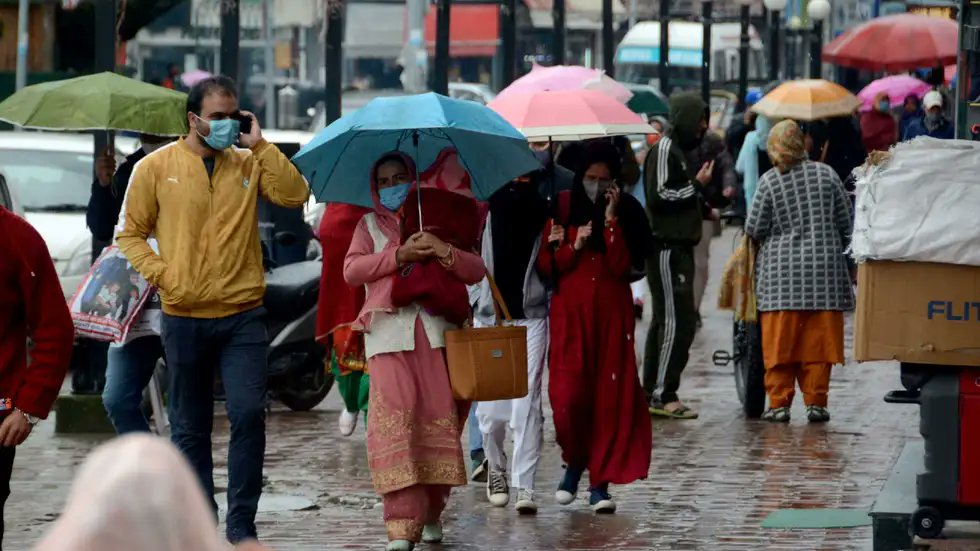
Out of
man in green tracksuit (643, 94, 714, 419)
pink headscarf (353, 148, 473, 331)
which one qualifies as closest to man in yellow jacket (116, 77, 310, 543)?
pink headscarf (353, 148, 473, 331)

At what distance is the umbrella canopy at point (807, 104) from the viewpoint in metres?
19.0

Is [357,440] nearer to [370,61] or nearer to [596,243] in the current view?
[596,243]

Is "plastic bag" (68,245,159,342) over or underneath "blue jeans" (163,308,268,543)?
over

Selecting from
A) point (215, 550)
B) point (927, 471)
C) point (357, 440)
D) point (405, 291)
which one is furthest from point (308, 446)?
point (215, 550)

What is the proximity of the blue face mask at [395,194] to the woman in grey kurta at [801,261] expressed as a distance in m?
4.39

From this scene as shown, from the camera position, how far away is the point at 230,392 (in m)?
8.72

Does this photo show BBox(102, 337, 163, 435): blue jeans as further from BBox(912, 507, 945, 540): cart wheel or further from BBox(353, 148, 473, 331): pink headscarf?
BBox(912, 507, 945, 540): cart wheel

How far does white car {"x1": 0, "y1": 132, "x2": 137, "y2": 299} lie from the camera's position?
17.0 m

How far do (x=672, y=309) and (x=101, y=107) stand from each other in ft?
14.2

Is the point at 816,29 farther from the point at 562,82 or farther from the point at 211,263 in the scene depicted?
the point at 211,263

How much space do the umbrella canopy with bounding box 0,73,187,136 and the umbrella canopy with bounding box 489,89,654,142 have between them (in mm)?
1797

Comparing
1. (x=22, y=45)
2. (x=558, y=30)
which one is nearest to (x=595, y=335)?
(x=558, y=30)

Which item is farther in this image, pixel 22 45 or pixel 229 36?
pixel 22 45

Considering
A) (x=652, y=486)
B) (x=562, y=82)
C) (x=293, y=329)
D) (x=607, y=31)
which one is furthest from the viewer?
(x=607, y=31)
